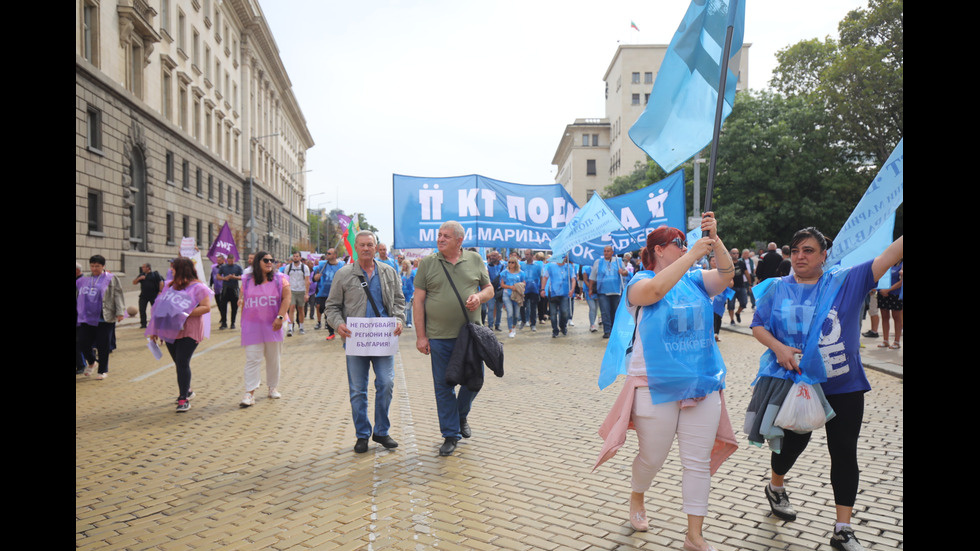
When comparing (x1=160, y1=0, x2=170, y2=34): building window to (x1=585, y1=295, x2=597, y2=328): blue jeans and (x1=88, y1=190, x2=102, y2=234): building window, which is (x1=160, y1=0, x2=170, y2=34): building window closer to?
(x1=88, y1=190, x2=102, y2=234): building window

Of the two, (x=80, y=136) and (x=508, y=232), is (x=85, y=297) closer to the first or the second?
(x=508, y=232)

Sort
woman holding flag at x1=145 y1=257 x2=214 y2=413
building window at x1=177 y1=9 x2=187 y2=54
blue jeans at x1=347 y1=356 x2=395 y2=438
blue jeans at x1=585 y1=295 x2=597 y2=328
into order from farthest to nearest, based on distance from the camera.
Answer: building window at x1=177 y1=9 x2=187 y2=54, blue jeans at x1=585 y1=295 x2=597 y2=328, woman holding flag at x1=145 y1=257 x2=214 y2=413, blue jeans at x1=347 y1=356 x2=395 y2=438

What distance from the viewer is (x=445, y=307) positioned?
18.7 feet

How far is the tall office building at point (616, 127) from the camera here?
76812mm

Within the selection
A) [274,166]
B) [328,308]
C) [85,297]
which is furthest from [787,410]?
[274,166]

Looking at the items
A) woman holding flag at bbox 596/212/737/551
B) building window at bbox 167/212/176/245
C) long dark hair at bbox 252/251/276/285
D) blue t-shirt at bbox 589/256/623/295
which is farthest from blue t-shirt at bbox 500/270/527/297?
building window at bbox 167/212/176/245

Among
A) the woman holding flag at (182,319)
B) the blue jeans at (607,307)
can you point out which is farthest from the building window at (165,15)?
the woman holding flag at (182,319)

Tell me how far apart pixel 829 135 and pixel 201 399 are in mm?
36210

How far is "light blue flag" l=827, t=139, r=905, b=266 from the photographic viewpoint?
12.8ft

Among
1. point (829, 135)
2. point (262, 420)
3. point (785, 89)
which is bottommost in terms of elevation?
point (262, 420)

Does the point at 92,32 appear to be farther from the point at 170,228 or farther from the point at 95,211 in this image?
the point at 170,228

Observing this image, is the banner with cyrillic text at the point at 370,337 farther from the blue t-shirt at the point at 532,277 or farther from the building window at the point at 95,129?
the building window at the point at 95,129

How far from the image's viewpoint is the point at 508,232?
1571 centimetres

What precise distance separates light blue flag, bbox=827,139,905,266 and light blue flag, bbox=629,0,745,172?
989 millimetres
